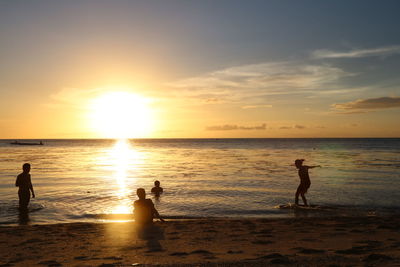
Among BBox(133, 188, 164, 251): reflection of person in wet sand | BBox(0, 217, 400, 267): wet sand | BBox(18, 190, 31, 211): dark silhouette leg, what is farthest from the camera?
BBox(18, 190, 31, 211): dark silhouette leg

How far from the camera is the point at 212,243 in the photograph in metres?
8.55

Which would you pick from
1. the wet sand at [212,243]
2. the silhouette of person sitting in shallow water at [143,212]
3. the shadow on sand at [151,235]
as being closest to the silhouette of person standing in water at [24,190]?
the wet sand at [212,243]

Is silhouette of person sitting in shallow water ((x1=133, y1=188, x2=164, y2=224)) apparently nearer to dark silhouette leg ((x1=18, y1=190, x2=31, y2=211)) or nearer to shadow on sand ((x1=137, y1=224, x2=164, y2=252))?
shadow on sand ((x1=137, y1=224, x2=164, y2=252))

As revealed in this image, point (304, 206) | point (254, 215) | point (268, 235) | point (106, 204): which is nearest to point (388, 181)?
point (304, 206)

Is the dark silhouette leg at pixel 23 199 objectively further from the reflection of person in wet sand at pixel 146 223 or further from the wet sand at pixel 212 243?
the reflection of person in wet sand at pixel 146 223

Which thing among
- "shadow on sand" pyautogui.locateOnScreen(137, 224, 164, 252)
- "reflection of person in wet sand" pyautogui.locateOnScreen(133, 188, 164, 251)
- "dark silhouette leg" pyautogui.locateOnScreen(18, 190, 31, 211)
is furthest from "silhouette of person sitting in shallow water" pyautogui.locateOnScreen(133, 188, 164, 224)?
"dark silhouette leg" pyautogui.locateOnScreen(18, 190, 31, 211)

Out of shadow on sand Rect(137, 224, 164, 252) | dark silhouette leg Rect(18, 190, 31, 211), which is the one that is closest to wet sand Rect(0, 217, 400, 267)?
shadow on sand Rect(137, 224, 164, 252)

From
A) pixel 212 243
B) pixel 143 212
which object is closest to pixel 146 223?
pixel 143 212

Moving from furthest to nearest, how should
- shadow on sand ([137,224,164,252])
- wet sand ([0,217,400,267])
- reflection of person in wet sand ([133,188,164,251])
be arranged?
reflection of person in wet sand ([133,188,164,251]), shadow on sand ([137,224,164,252]), wet sand ([0,217,400,267])

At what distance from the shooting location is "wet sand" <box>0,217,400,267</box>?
6.82 meters

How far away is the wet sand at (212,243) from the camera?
682 cm

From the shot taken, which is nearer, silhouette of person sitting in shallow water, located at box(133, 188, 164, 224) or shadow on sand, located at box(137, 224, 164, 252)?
shadow on sand, located at box(137, 224, 164, 252)

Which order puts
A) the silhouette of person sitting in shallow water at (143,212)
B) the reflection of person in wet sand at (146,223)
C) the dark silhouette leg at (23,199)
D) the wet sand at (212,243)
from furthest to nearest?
the dark silhouette leg at (23,199), the silhouette of person sitting in shallow water at (143,212), the reflection of person in wet sand at (146,223), the wet sand at (212,243)

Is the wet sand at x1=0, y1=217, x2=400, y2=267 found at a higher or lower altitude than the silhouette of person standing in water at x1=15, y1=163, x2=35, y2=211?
lower
